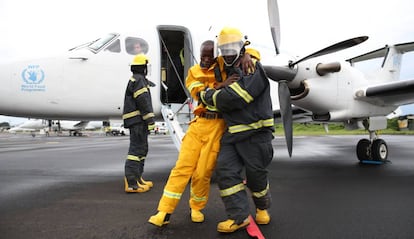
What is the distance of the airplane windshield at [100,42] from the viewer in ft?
19.8

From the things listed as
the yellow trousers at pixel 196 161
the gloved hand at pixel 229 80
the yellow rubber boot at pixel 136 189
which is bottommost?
the yellow rubber boot at pixel 136 189

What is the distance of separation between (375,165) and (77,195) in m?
6.57

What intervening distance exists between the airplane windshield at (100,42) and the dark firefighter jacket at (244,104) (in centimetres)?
401

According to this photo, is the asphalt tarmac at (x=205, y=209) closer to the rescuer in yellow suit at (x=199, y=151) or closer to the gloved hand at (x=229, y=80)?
the rescuer in yellow suit at (x=199, y=151)

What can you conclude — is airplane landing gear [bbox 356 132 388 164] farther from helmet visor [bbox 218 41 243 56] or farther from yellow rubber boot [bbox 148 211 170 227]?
yellow rubber boot [bbox 148 211 170 227]

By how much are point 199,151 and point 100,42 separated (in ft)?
14.1

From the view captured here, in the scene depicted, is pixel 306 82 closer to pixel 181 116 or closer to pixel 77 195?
pixel 181 116

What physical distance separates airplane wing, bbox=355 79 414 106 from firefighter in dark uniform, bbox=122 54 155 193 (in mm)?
4641

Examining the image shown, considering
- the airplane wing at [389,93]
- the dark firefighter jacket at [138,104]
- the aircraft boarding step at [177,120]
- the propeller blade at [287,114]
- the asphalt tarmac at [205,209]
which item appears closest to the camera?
the asphalt tarmac at [205,209]

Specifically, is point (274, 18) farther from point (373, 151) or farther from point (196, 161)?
point (373, 151)

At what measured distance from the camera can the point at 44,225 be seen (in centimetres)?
299

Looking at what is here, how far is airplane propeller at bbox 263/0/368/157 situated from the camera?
412 centimetres

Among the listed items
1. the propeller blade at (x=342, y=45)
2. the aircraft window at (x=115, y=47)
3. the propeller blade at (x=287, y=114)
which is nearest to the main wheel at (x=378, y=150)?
the propeller blade at (x=342, y=45)

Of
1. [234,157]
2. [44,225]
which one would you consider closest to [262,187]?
[234,157]
